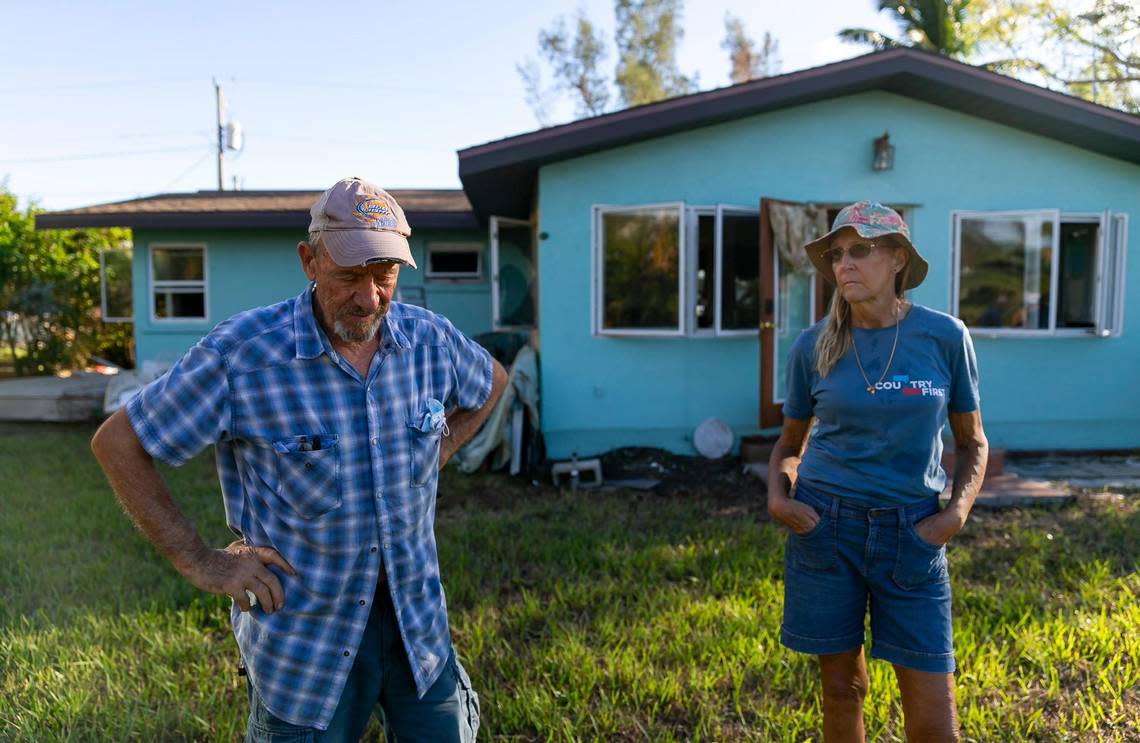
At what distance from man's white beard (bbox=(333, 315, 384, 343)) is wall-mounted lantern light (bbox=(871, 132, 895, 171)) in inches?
292

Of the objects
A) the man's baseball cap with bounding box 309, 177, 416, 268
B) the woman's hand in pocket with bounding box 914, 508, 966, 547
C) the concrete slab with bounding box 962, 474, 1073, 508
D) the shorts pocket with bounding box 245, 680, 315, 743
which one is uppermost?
the man's baseball cap with bounding box 309, 177, 416, 268

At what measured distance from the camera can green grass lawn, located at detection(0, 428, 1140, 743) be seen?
3.20 meters

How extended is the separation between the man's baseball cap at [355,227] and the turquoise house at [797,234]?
5893 mm

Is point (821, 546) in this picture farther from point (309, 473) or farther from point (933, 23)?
point (933, 23)

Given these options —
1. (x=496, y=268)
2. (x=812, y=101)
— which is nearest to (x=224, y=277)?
(x=496, y=268)

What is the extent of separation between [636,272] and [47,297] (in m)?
12.8

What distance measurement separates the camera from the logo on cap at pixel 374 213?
1876 millimetres

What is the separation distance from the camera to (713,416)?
326 inches

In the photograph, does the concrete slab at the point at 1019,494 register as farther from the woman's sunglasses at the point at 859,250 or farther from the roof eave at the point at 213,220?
the roof eave at the point at 213,220

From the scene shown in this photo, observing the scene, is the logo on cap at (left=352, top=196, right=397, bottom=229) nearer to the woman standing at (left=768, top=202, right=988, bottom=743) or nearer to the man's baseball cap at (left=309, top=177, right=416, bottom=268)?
the man's baseball cap at (left=309, top=177, right=416, bottom=268)

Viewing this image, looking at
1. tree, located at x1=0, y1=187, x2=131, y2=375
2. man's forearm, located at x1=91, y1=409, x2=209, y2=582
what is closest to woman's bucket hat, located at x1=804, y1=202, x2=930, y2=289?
man's forearm, located at x1=91, y1=409, x2=209, y2=582

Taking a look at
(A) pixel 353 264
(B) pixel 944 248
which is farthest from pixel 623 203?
(A) pixel 353 264

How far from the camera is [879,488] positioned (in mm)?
2412

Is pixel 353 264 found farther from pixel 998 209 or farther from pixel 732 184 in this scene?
pixel 998 209
